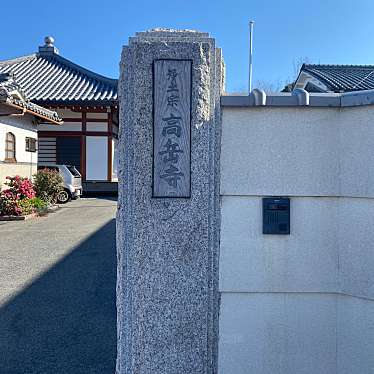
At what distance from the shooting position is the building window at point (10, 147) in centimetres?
1161

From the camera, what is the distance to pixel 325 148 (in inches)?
94.0

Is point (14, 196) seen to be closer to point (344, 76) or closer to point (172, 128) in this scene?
point (172, 128)

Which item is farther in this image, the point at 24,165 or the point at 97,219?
the point at 24,165

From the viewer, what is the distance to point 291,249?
240 centimetres

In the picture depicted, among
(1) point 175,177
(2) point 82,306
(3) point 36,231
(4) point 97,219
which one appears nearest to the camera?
(1) point 175,177

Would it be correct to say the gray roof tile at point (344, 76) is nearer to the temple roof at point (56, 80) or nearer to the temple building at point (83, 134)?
the temple roof at point (56, 80)

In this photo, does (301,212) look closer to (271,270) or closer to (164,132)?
(271,270)

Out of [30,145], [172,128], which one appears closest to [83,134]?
[30,145]

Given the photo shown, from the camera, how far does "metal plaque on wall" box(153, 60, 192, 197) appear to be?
7.62ft

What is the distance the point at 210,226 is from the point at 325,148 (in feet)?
3.14

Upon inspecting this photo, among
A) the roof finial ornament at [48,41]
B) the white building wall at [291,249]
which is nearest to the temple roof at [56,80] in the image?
the roof finial ornament at [48,41]

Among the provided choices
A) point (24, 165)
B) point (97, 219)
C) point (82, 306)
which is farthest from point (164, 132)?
point (24, 165)

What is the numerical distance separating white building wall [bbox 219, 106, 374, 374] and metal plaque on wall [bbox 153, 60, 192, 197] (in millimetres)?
288

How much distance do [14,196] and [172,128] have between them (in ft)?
32.9
